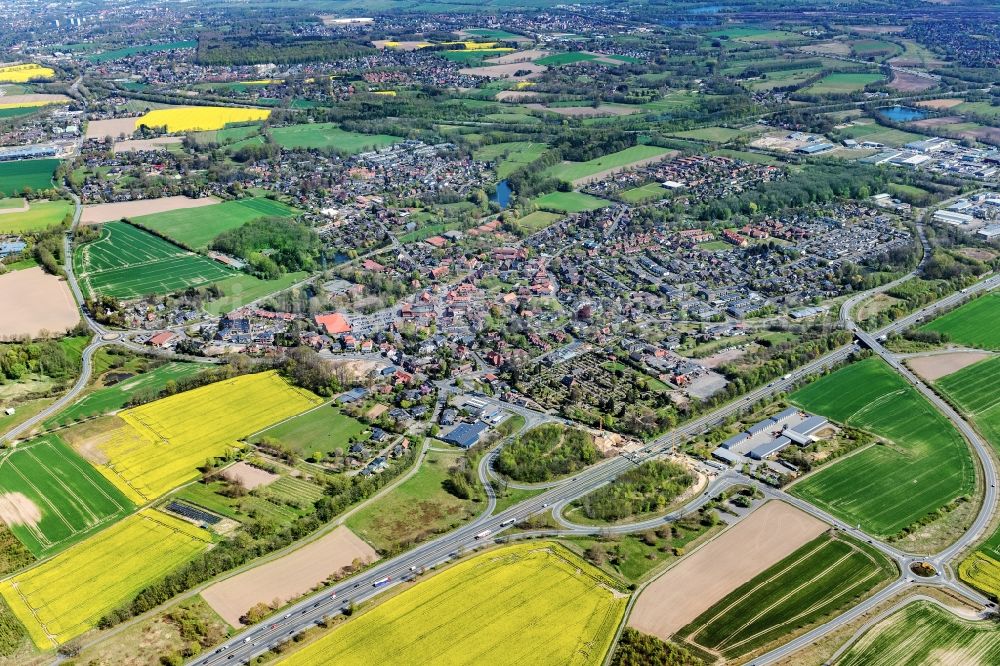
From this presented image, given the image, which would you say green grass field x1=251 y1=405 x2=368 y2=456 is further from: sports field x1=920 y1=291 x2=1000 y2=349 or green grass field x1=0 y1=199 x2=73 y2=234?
green grass field x1=0 y1=199 x2=73 y2=234

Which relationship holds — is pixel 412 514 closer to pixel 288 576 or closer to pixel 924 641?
pixel 288 576

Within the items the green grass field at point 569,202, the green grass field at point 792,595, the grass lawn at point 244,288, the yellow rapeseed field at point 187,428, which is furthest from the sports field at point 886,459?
the grass lawn at point 244,288

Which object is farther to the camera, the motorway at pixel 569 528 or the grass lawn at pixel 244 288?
the grass lawn at pixel 244 288

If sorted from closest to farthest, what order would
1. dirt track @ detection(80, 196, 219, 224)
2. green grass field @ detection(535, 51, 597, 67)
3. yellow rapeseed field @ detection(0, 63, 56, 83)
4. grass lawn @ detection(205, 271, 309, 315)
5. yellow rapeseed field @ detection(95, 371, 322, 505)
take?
yellow rapeseed field @ detection(95, 371, 322, 505), grass lawn @ detection(205, 271, 309, 315), dirt track @ detection(80, 196, 219, 224), yellow rapeseed field @ detection(0, 63, 56, 83), green grass field @ detection(535, 51, 597, 67)

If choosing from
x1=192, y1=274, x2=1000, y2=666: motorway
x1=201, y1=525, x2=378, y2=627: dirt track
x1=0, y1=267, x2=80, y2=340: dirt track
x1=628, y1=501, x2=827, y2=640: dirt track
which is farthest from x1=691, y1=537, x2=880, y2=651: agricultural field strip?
x1=0, y1=267, x2=80, y2=340: dirt track

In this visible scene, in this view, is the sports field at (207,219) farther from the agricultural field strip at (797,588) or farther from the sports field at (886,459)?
the agricultural field strip at (797,588)

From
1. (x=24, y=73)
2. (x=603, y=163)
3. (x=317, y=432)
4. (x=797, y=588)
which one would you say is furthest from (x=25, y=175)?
(x=797, y=588)

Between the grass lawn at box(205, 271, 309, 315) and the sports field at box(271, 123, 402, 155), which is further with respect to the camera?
the sports field at box(271, 123, 402, 155)
